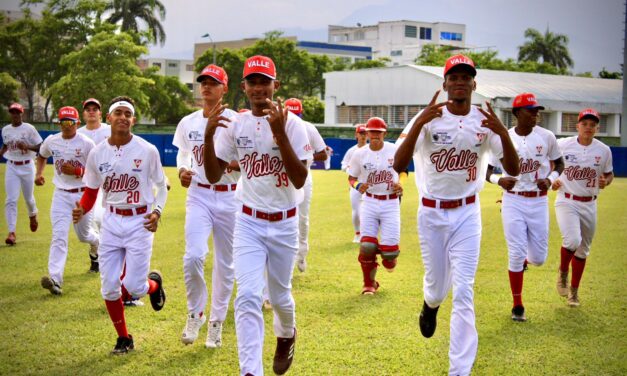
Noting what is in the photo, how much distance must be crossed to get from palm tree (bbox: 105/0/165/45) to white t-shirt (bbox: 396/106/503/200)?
66307 millimetres

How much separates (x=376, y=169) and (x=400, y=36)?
12444cm

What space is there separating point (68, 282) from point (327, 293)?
13.9ft

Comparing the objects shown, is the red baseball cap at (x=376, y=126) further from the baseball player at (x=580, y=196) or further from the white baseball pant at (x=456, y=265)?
the white baseball pant at (x=456, y=265)

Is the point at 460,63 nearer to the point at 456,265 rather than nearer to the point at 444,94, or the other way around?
the point at 456,265

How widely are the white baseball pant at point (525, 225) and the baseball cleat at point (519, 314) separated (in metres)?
0.53

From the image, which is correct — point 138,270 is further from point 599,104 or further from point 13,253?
point 599,104

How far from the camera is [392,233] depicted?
11008 millimetres

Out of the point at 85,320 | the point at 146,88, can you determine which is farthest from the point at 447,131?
the point at 146,88

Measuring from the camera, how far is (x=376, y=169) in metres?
11.5

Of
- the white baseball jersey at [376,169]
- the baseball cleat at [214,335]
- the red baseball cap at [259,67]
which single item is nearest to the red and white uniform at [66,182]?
the baseball cleat at [214,335]

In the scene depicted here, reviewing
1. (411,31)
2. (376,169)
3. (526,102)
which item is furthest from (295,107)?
(411,31)

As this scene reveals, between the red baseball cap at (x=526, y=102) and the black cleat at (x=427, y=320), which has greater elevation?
the red baseball cap at (x=526, y=102)

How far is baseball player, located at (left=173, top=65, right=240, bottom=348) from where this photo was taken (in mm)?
7867

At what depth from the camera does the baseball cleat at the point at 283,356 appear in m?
6.53
